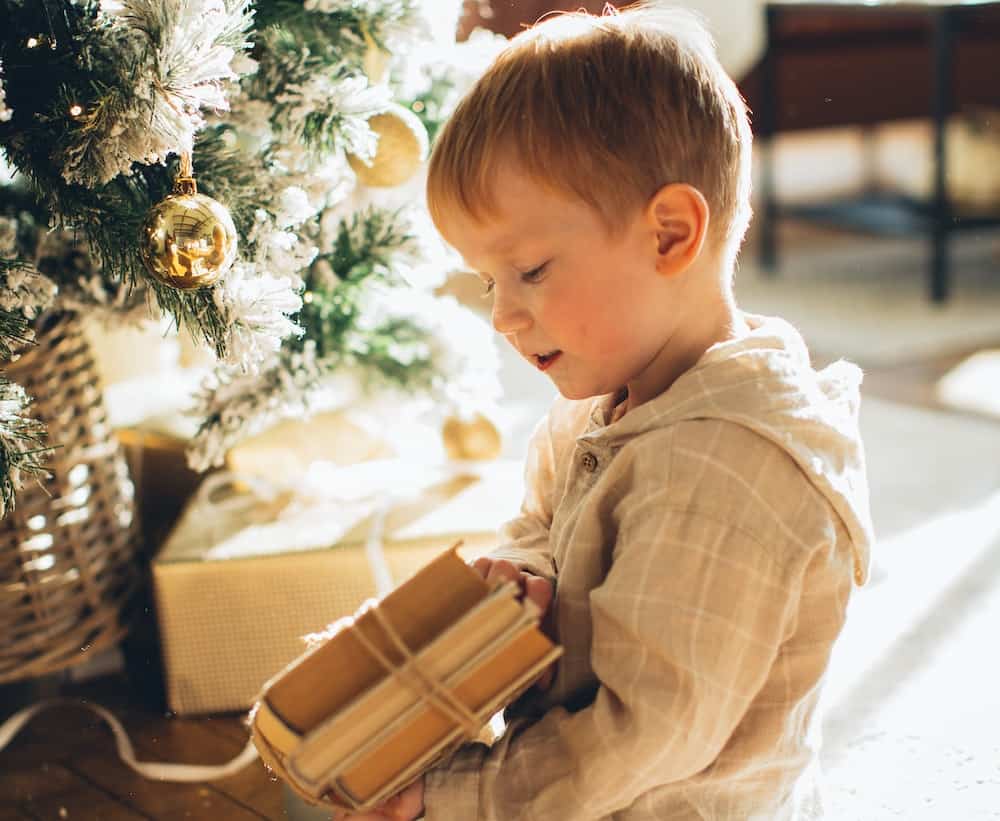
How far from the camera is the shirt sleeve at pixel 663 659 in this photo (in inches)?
25.2

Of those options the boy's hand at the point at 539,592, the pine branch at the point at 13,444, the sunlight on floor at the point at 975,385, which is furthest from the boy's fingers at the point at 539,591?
the sunlight on floor at the point at 975,385

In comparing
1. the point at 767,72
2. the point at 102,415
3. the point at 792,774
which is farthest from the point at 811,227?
the point at 792,774

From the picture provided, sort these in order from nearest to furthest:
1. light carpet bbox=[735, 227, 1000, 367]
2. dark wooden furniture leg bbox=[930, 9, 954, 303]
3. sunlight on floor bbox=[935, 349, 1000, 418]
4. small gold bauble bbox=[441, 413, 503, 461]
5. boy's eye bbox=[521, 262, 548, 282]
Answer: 1. boy's eye bbox=[521, 262, 548, 282]
2. small gold bauble bbox=[441, 413, 503, 461]
3. sunlight on floor bbox=[935, 349, 1000, 418]
4. light carpet bbox=[735, 227, 1000, 367]
5. dark wooden furniture leg bbox=[930, 9, 954, 303]

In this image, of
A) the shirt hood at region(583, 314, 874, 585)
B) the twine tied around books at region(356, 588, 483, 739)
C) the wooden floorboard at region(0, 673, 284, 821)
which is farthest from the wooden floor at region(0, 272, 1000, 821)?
the shirt hood at region(583, 314, 874, 585)

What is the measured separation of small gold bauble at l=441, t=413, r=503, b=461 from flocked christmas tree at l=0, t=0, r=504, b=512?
0.11 feet

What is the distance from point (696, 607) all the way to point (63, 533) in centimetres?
73

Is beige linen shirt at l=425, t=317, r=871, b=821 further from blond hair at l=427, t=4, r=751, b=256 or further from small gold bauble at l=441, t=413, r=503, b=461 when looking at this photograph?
small gold bauble at l=441, t=413, r=503, b=461

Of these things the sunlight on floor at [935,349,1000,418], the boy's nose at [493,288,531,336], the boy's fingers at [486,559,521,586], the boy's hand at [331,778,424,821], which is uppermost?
the boy's nose at [493,288,531,336]

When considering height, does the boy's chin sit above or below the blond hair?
below

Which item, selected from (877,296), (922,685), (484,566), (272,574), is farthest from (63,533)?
(877,296)

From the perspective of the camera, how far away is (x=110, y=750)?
1147mm

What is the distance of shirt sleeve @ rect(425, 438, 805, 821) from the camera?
0.64 meters

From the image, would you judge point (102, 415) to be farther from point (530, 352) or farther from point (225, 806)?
point (530, 352)

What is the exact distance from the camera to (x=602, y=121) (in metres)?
0.70
